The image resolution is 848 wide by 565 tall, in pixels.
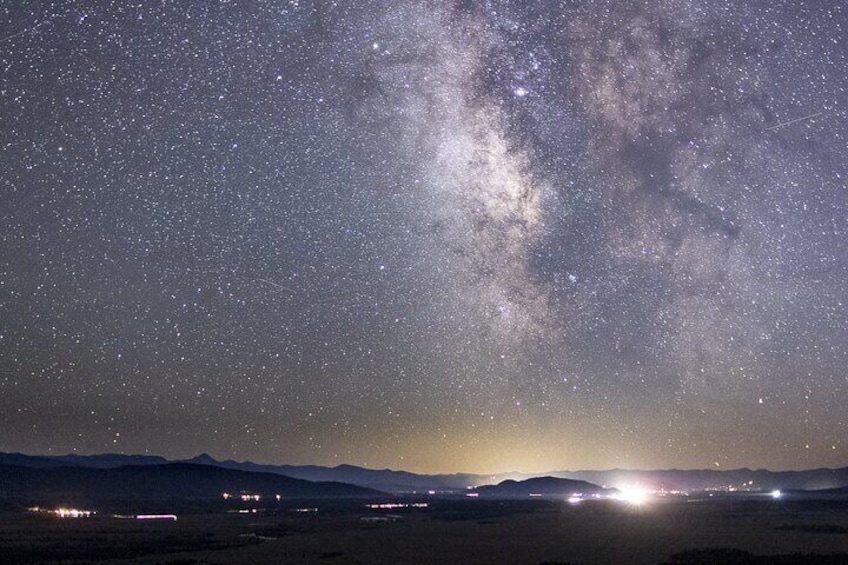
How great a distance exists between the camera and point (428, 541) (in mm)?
51844

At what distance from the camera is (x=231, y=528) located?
6712 centimetres

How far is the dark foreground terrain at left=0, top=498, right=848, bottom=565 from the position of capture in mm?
41250

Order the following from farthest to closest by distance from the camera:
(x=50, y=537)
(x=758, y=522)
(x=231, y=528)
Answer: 1. (x=758, y=522)
2. (x=231, y=528)
3. (x=50, y=537)

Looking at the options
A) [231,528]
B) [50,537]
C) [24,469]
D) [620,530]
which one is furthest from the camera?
[24,469]

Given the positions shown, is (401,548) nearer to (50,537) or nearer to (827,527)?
(50,537)

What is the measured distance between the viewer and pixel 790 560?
39281mm

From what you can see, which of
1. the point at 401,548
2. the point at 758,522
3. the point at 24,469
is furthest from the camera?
the point at 24,469

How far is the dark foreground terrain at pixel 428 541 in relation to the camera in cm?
4125

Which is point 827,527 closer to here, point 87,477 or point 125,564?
point 125,564

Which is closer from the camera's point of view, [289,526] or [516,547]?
[516,547]

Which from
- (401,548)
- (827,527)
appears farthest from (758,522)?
(401,548)

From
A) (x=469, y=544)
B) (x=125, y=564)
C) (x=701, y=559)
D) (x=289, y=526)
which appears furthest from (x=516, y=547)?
(x=289, y=526)

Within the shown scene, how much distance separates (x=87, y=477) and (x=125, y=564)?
153 m

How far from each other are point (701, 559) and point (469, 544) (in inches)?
586
